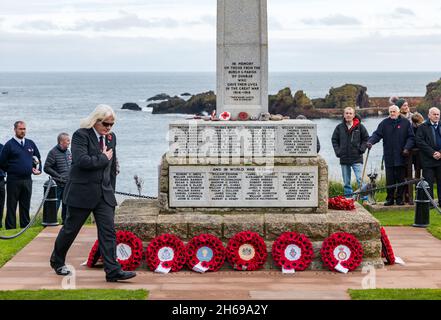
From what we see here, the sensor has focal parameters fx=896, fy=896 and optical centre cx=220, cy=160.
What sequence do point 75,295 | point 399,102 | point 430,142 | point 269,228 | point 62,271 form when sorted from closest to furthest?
point 75,295 < point 62,271 < point 269,228 < point 430,142 < point 399,102

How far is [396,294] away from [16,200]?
6.94 m

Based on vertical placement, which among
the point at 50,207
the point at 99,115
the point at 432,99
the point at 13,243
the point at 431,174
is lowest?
the point at 13,243

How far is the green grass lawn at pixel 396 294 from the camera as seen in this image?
8.60 meters

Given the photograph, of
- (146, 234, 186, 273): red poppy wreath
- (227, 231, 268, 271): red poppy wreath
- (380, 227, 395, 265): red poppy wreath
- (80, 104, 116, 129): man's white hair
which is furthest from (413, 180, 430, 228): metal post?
(80, 104, 116, 129): man's white hair

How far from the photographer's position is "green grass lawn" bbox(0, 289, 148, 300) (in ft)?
27.9

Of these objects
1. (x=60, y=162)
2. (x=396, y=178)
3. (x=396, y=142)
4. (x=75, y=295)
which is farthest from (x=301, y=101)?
(x=75, y=295)

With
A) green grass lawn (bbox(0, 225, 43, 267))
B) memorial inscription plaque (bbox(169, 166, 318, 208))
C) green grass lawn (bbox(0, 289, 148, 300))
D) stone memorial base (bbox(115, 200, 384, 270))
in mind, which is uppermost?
memorial inscription plaque (bbox(169, 166, 318, 208))

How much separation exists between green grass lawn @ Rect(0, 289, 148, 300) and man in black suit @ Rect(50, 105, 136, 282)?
635 millimetres

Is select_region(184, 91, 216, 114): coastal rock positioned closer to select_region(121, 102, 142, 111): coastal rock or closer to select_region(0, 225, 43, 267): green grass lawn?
select_region(121, 102, 142, 111): coastal rock

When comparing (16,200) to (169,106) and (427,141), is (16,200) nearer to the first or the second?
(427,141)

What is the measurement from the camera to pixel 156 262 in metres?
10.1

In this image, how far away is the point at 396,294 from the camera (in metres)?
8.77

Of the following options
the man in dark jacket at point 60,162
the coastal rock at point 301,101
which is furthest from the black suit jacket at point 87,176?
the coastal rock at point 301,101

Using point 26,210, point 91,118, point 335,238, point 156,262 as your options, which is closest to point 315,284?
point 335,238
